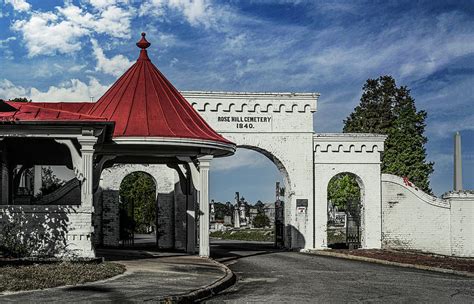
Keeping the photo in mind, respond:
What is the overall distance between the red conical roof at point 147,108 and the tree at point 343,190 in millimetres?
34902

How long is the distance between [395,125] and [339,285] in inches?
1754

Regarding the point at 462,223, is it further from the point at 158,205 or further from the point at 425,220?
the point at 158,205

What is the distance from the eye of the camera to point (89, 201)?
1925 centimetres

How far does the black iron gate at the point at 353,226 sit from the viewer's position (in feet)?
112

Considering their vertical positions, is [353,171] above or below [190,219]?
above

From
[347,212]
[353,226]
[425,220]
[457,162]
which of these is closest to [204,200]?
[425,220]

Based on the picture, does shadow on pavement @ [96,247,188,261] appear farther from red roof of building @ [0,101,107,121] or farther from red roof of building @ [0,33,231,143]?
red roof of building @ [0,101,107,121]

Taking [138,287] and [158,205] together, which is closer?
[138,287]

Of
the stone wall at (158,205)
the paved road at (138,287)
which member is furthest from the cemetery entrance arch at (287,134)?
the paved road at (138,287)

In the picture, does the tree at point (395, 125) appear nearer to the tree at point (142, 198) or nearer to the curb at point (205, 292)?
the tree at point (142, 198)

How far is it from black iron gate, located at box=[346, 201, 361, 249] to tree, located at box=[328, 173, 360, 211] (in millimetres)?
22824

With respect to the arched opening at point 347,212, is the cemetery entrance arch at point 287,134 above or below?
above

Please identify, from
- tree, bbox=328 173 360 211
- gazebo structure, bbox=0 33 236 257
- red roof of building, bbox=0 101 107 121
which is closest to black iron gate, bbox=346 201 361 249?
gazebo structure, bbox=0 33 236 257

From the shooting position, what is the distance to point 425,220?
3250 centimetres
